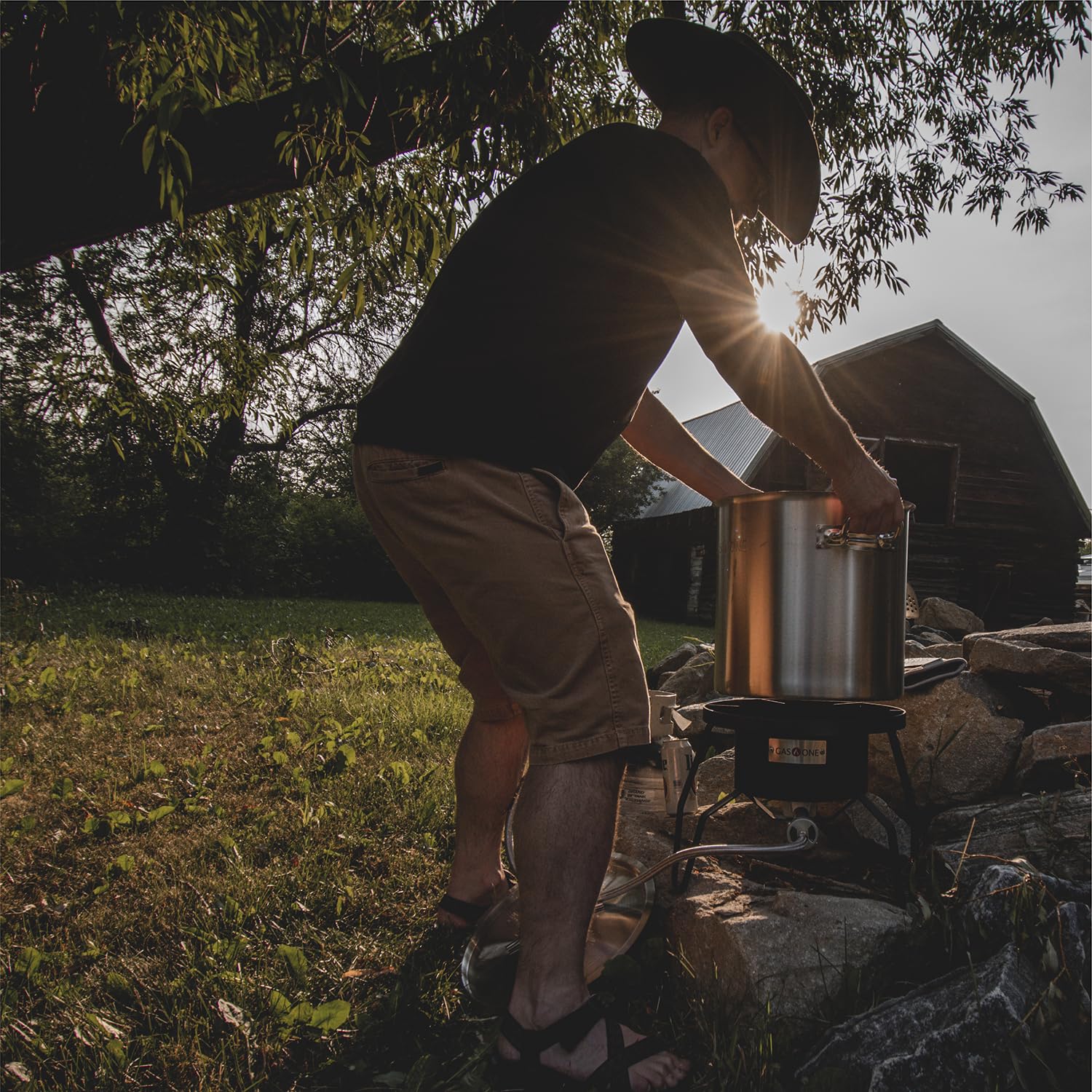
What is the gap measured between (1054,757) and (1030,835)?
16.6 inches

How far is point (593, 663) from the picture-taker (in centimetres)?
162

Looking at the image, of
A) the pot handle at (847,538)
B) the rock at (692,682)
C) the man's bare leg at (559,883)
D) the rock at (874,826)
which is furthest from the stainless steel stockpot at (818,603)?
the rock at (692,682)

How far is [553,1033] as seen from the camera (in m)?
1.52

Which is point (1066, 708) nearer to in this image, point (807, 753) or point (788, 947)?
point (807, 753)

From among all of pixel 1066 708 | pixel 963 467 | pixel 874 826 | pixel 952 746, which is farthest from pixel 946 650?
pixel 963 467

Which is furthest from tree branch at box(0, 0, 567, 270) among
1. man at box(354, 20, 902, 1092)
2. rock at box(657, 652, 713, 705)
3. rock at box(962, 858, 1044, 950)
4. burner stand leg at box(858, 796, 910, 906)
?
rock at box(657, 652, 713, 705)

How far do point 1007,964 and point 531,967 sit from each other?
3.05ft

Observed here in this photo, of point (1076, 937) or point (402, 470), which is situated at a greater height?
point (402, 470)

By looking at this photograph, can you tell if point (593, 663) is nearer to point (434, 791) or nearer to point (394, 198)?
point (434, 791)

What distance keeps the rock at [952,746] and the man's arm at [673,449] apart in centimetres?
116

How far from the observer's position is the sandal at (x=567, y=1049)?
148 cm

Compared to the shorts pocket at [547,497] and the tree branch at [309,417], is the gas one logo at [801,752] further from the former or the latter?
the tree branch at [309,417]

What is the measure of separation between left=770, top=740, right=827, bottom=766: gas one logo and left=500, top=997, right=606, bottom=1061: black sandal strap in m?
0.88

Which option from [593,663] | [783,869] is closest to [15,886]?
[593,663]
